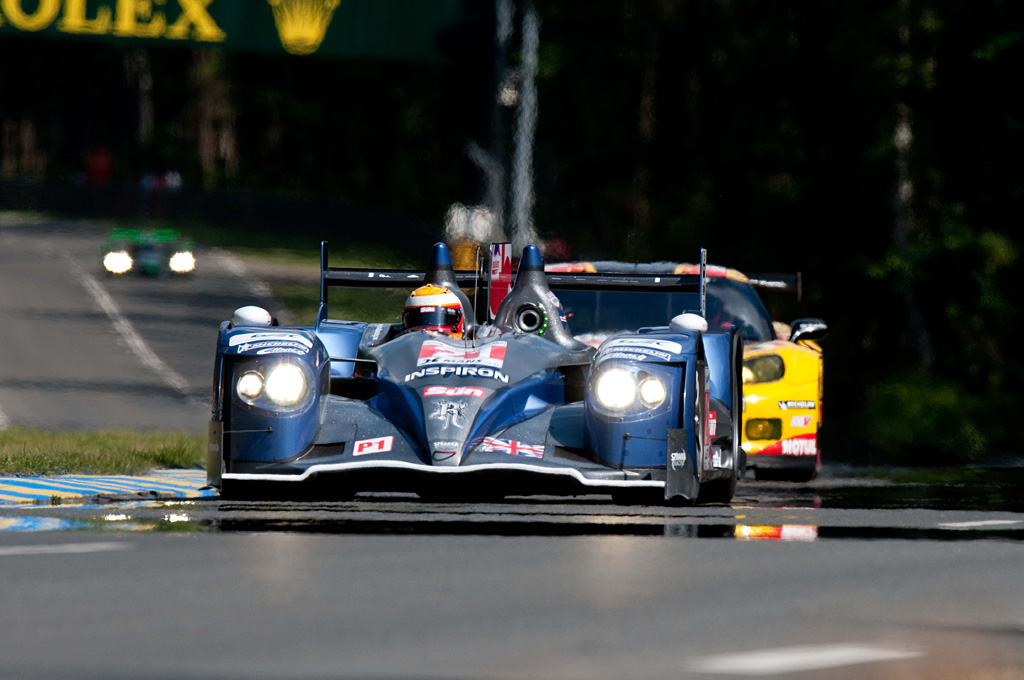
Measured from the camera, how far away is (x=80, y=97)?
88.9 metres

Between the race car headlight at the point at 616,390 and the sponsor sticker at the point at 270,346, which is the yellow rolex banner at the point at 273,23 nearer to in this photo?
the sponsor sticker at the point at 270,346

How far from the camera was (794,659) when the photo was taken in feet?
18.1

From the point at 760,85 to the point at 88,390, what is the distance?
2206cm

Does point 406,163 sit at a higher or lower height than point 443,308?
higher

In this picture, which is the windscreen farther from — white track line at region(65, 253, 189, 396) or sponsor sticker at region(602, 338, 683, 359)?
white track line at region(65, 253, 189, 396)

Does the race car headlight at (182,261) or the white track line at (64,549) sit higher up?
the race car headlight at (182,261)

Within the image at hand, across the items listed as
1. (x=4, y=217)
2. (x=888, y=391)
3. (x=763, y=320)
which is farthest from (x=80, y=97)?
(x=763, y=320)

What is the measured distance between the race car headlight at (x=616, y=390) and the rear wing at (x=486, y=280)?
7.23 ft

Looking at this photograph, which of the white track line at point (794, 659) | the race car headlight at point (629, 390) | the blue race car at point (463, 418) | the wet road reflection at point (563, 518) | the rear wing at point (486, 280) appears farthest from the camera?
the rear wing at point (486, 280)

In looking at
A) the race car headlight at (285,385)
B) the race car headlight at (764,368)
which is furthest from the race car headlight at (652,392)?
the race car headlight at (764,368)

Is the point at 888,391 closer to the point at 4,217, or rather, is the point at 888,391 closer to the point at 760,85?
the point at 760,85

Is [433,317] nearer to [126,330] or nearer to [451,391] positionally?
[451,391]

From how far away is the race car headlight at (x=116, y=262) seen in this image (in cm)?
4162

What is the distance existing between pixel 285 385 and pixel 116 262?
106 ft
